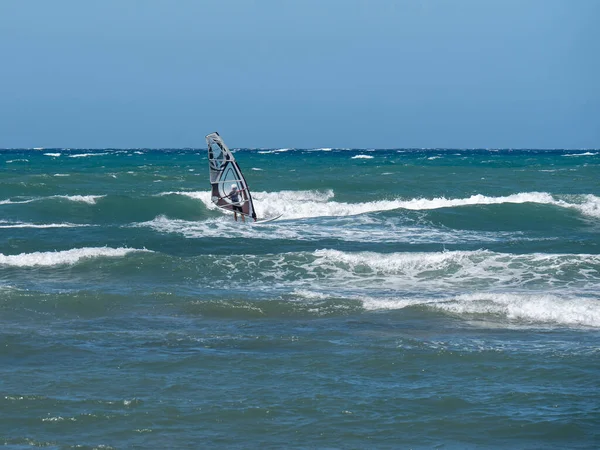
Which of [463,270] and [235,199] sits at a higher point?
[235,199]

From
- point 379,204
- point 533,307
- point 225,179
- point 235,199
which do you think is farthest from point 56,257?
point 379,204

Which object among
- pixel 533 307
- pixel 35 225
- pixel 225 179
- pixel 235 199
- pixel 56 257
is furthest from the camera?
pixel 35 225

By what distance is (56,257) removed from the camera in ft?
53.0

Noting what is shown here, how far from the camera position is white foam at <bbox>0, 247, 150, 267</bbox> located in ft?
52.0

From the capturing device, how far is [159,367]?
842 cm

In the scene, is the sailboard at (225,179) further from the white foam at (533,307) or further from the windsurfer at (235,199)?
the white foam at (533,307)

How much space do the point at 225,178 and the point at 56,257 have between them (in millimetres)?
5273

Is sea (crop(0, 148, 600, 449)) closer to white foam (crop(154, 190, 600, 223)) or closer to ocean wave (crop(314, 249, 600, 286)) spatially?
ocean wave (crop(314, 249, 600, 286))

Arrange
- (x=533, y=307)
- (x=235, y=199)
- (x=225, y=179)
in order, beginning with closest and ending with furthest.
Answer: (x=533, y=307) < (x=225, y=179) < (x=235, y=199)

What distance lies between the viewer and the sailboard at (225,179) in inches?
755

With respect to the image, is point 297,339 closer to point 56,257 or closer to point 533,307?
point 533,307

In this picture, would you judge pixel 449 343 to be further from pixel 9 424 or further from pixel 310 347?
pixel 9 424

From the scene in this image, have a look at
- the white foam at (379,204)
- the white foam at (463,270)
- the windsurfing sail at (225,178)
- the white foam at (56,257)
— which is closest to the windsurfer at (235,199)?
the windsurfing sail at (225,178)

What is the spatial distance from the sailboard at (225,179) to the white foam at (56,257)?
11.9ft
